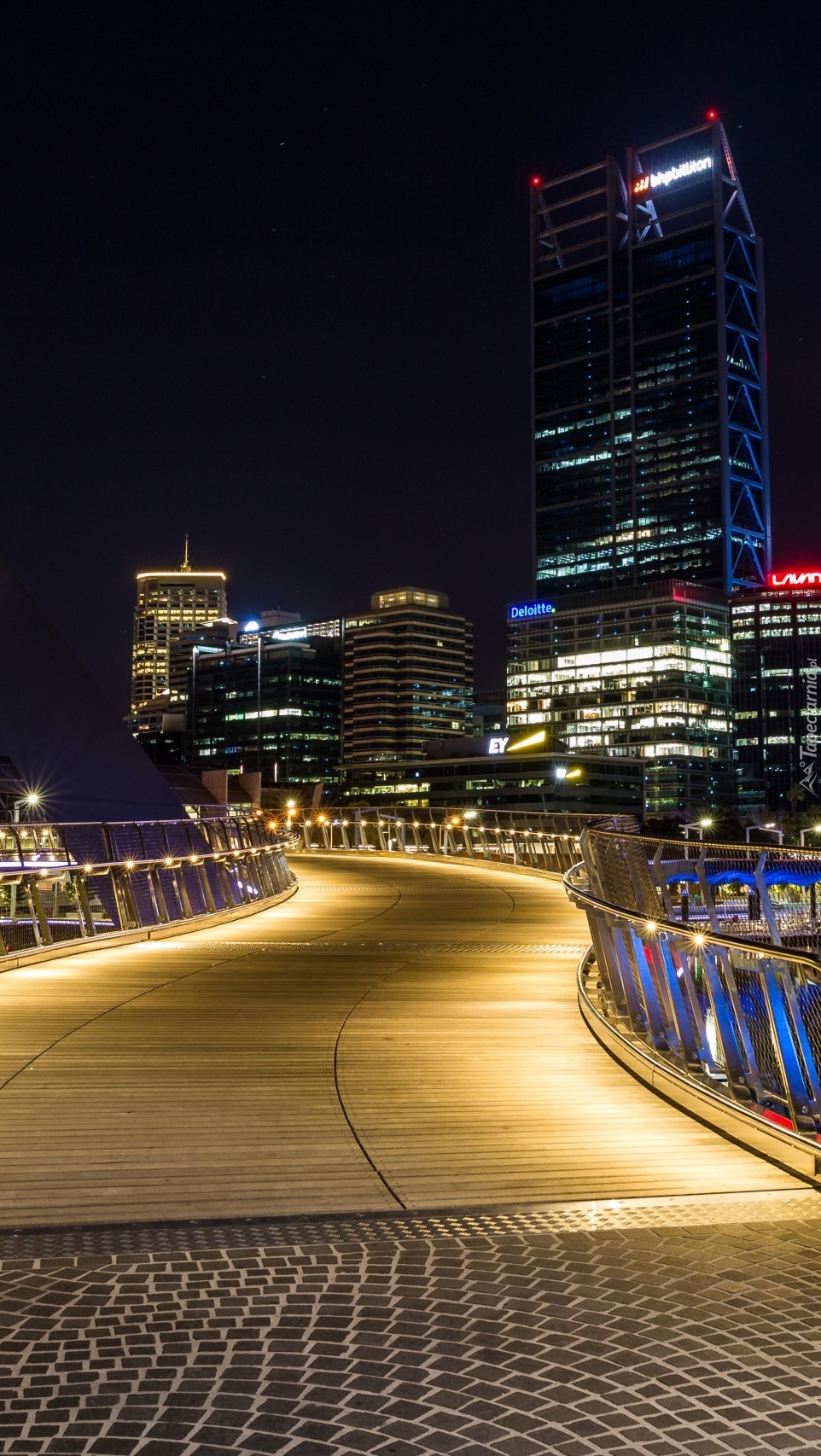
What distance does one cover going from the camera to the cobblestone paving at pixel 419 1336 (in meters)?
3.56

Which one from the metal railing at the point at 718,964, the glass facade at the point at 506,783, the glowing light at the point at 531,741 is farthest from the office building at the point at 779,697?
the metal railing at the point at 718,964

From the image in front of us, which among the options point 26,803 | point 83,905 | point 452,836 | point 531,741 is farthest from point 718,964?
point 531,741

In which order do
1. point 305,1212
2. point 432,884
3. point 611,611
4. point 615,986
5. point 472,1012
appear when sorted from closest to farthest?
point 305,1212, point 615,986, point 472,1012, point 432,884, point 611,611

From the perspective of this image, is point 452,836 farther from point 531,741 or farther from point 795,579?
point 795,579

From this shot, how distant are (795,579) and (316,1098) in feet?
632

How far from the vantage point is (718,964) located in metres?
7.60

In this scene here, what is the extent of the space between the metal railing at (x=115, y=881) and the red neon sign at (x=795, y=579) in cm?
17732

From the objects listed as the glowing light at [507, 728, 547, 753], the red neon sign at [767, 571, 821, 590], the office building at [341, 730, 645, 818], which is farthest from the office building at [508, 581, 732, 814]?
the glowing light at [507, 728, 547, 753]

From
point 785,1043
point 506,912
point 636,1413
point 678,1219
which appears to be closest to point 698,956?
point 785,1043

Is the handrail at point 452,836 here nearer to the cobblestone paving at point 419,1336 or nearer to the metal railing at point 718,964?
the metal railing at point 718,964

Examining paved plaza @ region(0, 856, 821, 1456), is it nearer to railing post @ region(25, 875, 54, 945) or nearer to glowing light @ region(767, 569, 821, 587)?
railing post @ region(25, 875, 54, 945)

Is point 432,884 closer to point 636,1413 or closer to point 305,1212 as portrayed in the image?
point 305,1212

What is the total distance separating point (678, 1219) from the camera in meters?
5.59

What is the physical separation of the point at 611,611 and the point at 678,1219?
7373 inches
